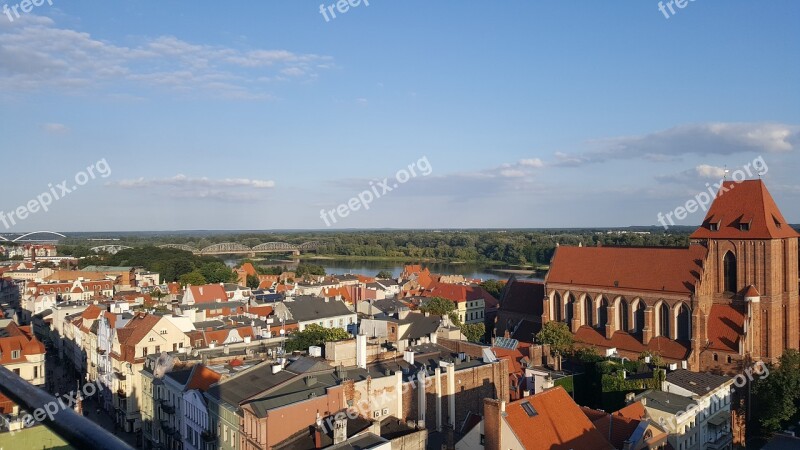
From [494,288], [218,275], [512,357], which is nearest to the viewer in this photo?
[512,357]

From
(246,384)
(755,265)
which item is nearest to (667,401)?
(755,265)

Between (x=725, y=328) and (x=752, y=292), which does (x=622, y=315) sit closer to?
(x=725, y=328)

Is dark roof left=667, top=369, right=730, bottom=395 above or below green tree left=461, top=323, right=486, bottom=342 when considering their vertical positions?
above

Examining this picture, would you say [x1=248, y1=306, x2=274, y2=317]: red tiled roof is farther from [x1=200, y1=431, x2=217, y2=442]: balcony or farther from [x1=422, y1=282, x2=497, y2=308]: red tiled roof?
[x1=200, y1=431, x2=217, y2=442]: balcony

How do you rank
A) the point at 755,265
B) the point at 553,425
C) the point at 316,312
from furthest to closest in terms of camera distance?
the point at 316,312 < the point at 755,265 < the point at 553,425

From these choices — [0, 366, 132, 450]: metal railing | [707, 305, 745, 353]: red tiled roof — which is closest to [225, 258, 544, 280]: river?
[707, 305, 745, 353]: red tiled roof

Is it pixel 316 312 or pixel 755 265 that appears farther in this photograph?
pixel 316 312

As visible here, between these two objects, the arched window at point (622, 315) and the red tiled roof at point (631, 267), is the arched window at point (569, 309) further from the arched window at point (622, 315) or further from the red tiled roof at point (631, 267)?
the arched window at point (622, 315)
